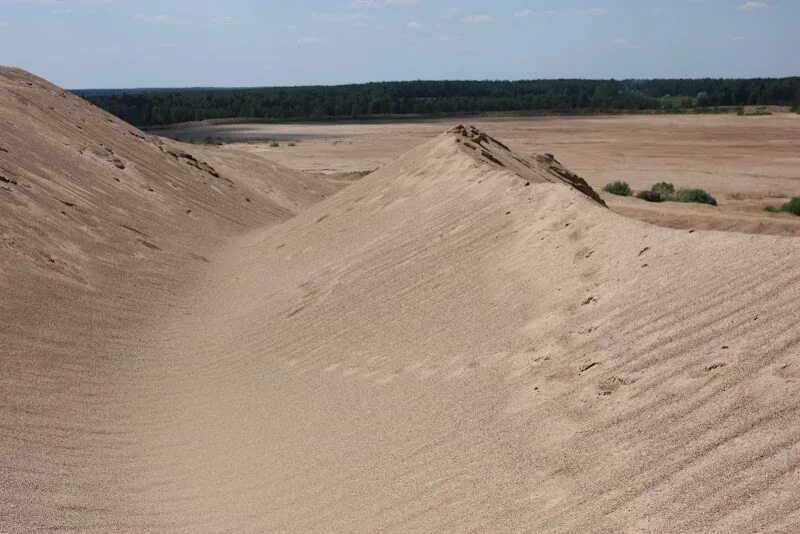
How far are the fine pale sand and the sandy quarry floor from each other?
831 centimetres

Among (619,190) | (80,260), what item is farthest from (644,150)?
(80,260)

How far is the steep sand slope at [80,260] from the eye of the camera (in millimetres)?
6629

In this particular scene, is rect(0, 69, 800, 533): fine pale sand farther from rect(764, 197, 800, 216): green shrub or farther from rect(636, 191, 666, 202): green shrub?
rect(636, 191, 666, 202): green shrub

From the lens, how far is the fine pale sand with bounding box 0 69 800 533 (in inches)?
186

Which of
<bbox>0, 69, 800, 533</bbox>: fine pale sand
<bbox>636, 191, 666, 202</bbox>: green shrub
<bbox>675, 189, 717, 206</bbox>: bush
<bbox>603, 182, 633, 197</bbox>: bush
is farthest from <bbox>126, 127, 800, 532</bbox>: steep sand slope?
<bbox>603, 182, 633, 197</bbox>: bush

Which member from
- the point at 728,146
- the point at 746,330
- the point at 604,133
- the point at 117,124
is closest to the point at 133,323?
the point at 746,330

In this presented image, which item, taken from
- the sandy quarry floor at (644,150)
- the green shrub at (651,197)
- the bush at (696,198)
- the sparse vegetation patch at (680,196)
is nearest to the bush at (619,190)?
the sparse vegetation patch at (680,196)

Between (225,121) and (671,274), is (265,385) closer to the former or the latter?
(671,274)

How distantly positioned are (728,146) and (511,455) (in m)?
43.8

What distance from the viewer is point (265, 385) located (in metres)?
8.22

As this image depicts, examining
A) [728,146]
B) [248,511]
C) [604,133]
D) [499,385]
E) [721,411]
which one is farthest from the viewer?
[604,133]

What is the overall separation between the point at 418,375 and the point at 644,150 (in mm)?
39930

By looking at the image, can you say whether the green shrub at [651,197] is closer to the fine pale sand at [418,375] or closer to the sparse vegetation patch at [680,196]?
the sparse vegetation patch at [680,196]

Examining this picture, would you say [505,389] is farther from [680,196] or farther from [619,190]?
[619,190]
